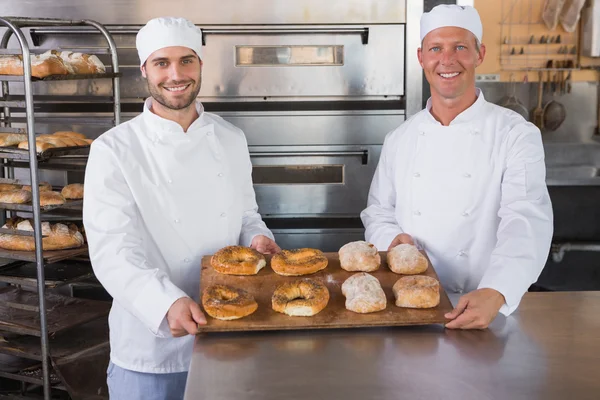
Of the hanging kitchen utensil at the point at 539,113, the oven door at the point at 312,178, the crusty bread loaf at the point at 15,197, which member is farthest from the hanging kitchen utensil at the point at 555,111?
the crusty bread loaf at the point at 15,197

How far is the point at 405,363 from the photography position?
1521 mm

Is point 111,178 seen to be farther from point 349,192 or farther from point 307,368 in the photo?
point 349,192

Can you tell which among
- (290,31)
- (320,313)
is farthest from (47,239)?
(320,313)

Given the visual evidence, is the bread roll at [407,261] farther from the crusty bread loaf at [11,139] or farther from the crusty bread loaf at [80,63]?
the crusty bread loaf at [11,139]

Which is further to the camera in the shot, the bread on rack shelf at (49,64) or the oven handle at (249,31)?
the oven handle at (249,31)

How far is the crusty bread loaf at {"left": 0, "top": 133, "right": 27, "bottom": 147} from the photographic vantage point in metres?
3.00

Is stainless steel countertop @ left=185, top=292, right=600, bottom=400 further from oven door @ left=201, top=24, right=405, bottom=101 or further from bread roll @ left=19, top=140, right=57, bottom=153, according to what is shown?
oven door @ left=201, top=24, right=405, bottom=101

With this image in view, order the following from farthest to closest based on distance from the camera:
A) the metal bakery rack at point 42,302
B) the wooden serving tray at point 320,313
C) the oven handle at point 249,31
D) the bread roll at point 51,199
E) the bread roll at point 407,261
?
the oven handle at point 249,31 < the bread roll at point 51,199 < the metal bakery rack at point 42,302 < the bread roll at point 407,261 < the wooden serving tray at point 320,313

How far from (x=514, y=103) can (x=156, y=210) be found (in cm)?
A: 309

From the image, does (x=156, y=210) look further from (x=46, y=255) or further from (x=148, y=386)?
(x=46, y=255)

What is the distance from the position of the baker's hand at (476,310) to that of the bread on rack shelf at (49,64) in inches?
74.3

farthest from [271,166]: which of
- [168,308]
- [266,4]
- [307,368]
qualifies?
[307,368]

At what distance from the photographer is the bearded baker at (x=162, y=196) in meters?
2.06

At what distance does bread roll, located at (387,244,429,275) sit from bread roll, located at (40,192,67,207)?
156cm
